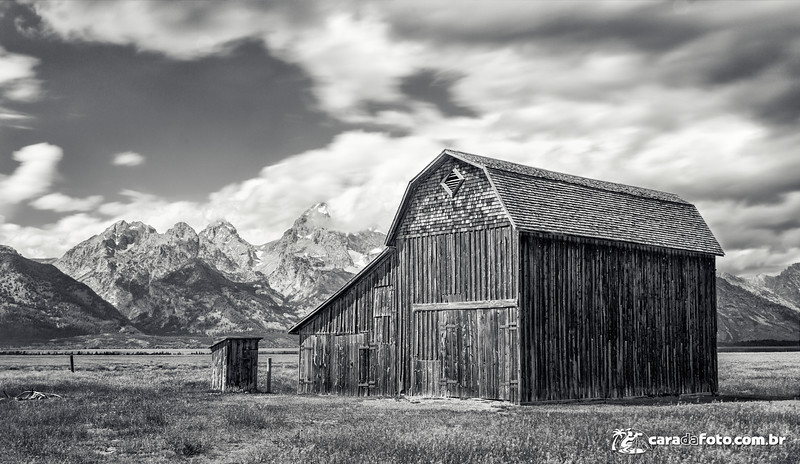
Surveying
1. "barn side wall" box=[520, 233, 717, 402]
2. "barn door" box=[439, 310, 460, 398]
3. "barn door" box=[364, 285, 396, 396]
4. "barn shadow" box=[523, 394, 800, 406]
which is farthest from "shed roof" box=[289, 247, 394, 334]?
"barn shadow" box=[523, 394, 800, 406]

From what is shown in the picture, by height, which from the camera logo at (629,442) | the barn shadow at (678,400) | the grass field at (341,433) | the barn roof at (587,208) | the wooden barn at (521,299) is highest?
the barn roof at (587,208)

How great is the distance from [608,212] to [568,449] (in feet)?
69.3

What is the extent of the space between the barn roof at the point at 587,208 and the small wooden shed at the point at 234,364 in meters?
8.50

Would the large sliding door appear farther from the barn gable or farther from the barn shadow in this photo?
the barn gable

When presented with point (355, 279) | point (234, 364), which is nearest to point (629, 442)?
point (355, 279)

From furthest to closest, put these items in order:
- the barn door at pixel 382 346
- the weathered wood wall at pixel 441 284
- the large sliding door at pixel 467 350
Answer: the barn door at pixel 382 346
the weathered wood wall at pixel 441 284
the large sliding door at pixel 467 350

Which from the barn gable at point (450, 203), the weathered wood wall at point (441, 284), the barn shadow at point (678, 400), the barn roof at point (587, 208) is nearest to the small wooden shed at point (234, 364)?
the weathered wood wall at point (441, 284)

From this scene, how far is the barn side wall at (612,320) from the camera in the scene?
29641 millimetres

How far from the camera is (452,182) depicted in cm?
3247

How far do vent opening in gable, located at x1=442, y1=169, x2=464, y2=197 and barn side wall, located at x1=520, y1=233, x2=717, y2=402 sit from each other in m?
4.07

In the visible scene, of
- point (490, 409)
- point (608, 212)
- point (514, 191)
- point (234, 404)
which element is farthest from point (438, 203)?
point (234, 404)

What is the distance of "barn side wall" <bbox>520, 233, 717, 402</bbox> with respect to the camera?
2964cm

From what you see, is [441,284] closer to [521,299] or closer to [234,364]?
[521,299]

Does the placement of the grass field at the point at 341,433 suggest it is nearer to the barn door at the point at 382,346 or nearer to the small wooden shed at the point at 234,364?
the barn door at the point at 382,346
